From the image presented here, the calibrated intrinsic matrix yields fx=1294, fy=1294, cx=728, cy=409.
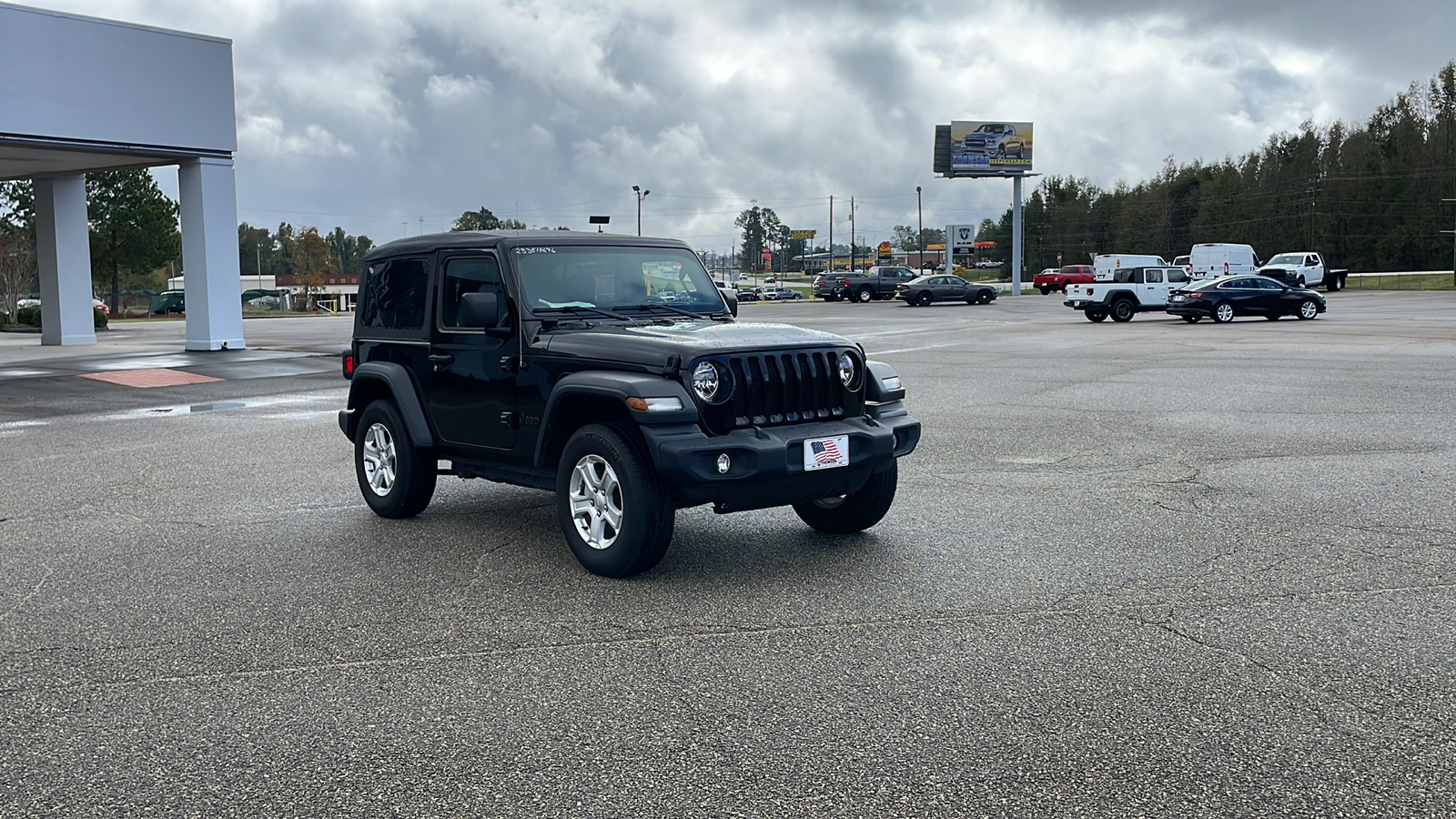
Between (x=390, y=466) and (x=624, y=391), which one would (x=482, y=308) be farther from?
(x=390, y=466)

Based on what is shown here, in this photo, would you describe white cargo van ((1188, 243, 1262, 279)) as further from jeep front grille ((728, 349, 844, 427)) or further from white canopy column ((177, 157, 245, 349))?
jeep front grille ((728, 349, 844, 427))

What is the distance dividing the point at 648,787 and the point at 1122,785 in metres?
1.43

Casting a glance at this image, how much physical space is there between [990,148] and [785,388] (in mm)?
84713

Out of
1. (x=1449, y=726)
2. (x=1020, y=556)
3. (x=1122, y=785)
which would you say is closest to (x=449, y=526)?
(x=1020, y=556)

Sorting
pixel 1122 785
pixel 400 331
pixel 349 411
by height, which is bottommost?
pixel 1122 785

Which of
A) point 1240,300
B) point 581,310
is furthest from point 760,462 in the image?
point 1240,300

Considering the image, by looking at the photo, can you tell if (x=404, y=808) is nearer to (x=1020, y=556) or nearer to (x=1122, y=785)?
(x=1122, y=785)

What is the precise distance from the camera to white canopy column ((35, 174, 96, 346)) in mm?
28844

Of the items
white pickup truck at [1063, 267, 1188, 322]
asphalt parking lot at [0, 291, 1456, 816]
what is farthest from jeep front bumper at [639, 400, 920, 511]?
white pickup truck at [1063, 267, 1188, 322]

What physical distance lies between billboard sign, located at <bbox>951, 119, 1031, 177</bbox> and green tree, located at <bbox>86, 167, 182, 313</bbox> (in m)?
49.4

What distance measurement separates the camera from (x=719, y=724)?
446 cm

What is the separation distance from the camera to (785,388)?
21.9 feet

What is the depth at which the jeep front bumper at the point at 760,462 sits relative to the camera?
20.4ft

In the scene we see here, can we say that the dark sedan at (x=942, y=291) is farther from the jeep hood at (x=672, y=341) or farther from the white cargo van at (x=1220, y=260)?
the jeep hood at (x=672, y=341)
